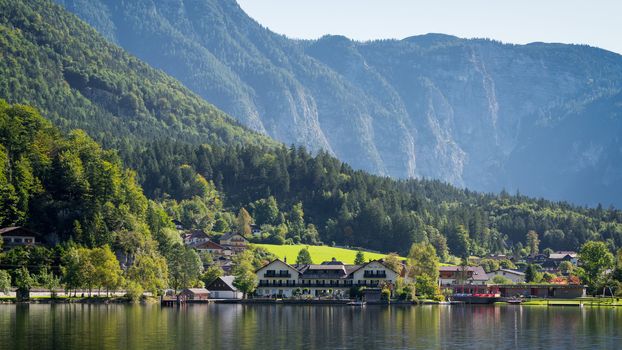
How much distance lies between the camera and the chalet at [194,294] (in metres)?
166

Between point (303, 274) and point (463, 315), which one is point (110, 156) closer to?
point (303, 274)

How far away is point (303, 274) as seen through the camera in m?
189

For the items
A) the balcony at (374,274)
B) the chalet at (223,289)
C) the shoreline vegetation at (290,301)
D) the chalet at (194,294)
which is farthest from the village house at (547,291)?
the chalet at (194,294)

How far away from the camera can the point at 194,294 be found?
167375 millimetres

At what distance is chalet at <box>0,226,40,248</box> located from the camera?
158 m

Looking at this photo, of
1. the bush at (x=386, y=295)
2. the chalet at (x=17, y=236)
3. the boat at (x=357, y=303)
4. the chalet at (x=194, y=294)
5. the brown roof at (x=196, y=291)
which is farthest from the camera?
the bush at (x=386, y=295)

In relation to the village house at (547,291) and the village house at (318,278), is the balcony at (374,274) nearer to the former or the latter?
the village house at (318,278)

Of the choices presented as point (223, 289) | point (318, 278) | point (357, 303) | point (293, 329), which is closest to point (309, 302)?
point (357, 303)

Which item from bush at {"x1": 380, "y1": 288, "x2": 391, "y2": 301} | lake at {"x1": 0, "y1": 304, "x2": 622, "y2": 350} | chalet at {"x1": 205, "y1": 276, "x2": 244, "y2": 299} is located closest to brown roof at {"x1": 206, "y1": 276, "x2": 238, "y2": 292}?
chalet at {"x1": 205, "y1": 276, "x2": 244, "y2": 299}

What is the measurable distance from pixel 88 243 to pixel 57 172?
715 inches

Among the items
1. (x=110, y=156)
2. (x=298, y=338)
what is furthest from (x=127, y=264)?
(x=298, y=338)

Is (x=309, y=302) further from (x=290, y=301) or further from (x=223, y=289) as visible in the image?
(x=223, y=289)

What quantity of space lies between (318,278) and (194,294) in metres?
29.0

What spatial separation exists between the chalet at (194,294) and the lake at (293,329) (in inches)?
1150
